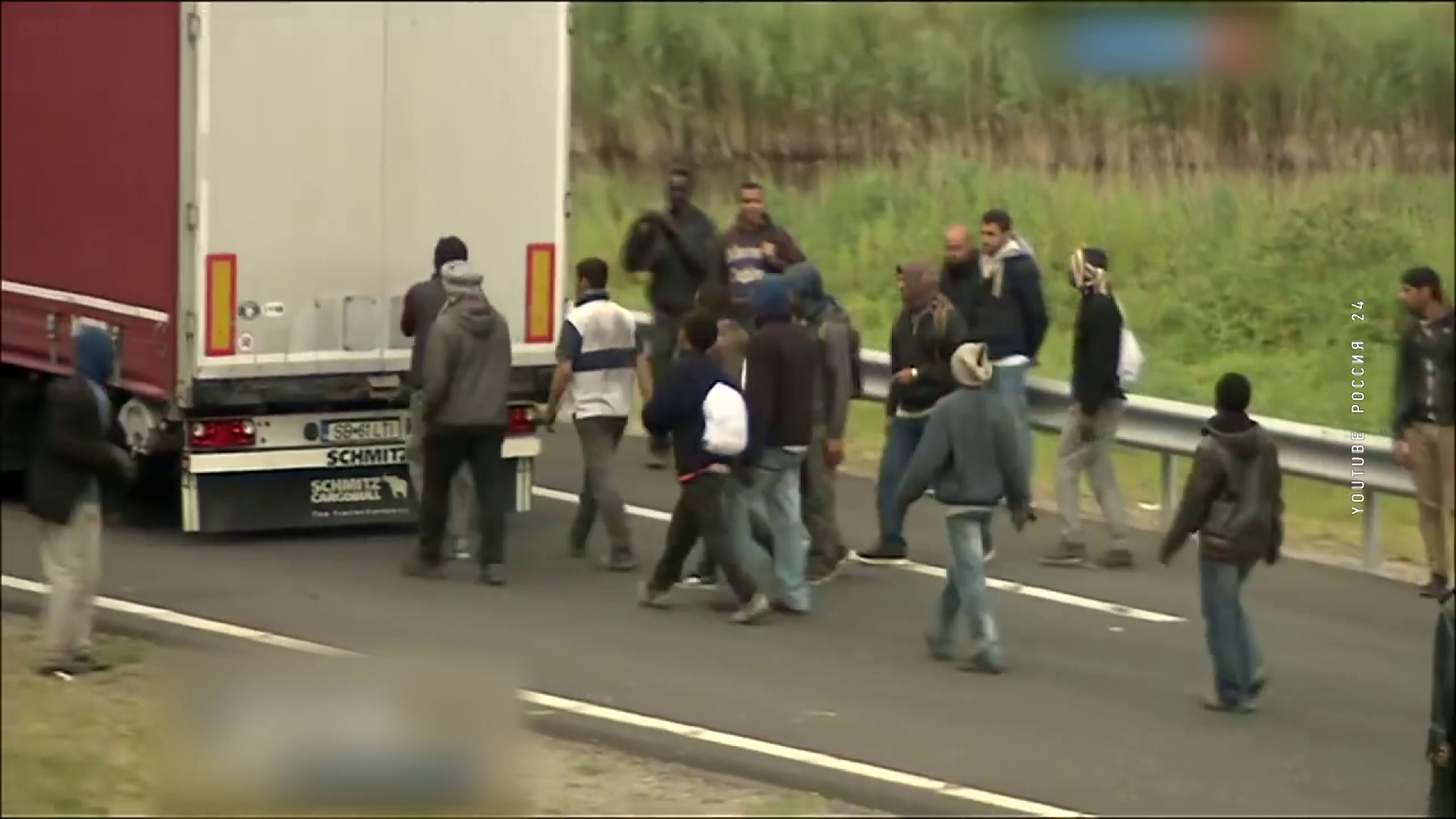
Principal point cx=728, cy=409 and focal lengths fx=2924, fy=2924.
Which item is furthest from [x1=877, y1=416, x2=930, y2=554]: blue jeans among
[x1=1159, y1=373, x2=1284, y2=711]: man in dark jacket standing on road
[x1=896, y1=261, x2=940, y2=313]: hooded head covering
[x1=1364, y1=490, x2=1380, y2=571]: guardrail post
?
[x1=1159, y1=373, x2=1284, y2=711]: man in dark jacket standing on road

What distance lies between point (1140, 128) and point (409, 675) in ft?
43.7

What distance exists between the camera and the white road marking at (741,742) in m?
11.3

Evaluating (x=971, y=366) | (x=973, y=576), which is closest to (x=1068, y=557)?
(x=973, y=576)

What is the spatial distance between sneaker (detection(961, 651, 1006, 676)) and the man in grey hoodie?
9.23 feet

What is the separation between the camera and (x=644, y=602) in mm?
14648

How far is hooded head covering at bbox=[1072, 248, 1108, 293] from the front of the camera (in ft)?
50.4

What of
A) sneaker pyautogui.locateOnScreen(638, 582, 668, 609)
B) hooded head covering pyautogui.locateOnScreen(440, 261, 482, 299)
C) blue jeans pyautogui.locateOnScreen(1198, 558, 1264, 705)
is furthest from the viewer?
hooded head covering pyautogui.locateOnScreen(440, 261, 482, 299)

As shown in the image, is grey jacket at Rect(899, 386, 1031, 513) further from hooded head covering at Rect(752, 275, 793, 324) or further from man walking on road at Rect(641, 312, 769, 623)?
hooded head covering at Rect(752, 275, 793, 324)

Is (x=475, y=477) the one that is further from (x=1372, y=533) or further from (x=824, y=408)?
(x=1372, y=533)

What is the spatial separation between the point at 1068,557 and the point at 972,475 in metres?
2.82

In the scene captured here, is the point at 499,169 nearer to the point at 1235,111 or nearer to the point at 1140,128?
the point at 1235,111

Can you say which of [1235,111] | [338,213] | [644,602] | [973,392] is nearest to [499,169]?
[338,213]

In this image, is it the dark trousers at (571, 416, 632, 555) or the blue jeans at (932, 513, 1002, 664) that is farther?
the dark trousers at (571, 416, 632, 555)

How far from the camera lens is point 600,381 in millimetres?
15523
